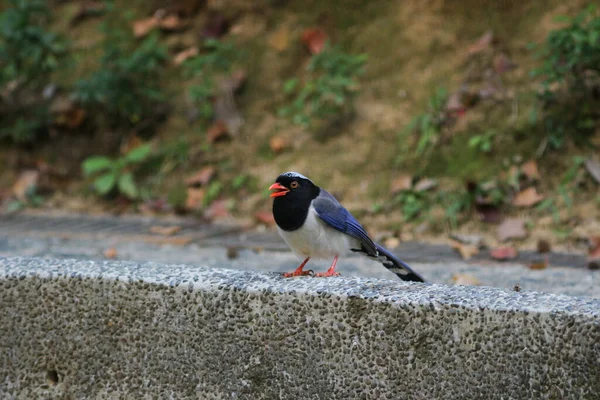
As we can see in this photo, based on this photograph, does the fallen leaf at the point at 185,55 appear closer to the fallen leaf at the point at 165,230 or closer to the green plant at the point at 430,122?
the fallen leaf at the point at 165,230

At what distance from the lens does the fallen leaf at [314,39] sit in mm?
6570

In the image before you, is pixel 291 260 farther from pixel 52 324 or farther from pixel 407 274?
pixel 52 324

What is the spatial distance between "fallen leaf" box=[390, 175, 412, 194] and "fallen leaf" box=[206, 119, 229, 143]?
5.41ft

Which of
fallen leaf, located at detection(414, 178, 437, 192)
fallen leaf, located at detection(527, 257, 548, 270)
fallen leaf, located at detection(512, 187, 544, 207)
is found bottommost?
fallen leaf, located at detection(527, 257, 548, 270)

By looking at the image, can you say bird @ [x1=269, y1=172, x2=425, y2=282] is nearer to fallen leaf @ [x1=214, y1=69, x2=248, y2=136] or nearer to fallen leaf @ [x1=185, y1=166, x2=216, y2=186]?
fallen leaf @ [x1=185, y1=166, x2=216, y2=186]

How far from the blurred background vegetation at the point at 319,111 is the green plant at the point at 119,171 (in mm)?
17

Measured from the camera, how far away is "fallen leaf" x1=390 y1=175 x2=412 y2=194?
5.31 meters

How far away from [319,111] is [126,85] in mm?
1663

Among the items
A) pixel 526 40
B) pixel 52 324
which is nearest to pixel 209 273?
pixel 52 324

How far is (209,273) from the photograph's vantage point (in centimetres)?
268

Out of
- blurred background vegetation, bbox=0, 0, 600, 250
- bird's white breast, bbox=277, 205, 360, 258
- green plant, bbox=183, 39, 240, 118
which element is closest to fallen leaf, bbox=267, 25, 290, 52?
blurred background vegetation, bbox=0, 0, 600, 250

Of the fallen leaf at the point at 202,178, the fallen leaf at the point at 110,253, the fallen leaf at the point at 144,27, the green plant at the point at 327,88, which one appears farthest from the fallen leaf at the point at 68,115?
the fallen leaf at the point at 110,253

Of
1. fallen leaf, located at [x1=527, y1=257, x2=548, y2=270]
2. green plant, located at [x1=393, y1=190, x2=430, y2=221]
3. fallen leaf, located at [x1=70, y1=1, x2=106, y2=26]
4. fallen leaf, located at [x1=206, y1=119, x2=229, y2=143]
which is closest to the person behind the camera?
fallen leaf, located at [x1=527, y1=257, x2=548, y2=270]

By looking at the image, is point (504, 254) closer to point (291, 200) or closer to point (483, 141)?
point (483, 141)
